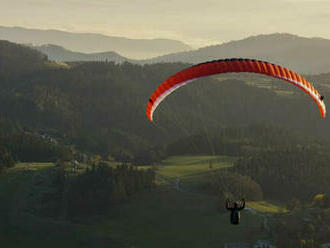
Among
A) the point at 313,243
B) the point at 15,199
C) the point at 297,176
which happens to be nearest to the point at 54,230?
the point at 15,199

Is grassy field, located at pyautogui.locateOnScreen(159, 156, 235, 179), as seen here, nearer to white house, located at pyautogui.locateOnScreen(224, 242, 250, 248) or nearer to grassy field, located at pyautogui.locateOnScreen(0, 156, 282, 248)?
grassy field, located at pyautogui.locateOnScreen(0, 156, 282, 248)

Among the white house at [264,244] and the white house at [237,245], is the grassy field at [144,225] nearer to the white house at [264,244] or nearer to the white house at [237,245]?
the white house at [237,245]

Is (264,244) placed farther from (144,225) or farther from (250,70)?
(250,70)

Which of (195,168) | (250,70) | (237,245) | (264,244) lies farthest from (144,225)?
(250,70)

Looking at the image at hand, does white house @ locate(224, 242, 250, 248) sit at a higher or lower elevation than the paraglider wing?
lower

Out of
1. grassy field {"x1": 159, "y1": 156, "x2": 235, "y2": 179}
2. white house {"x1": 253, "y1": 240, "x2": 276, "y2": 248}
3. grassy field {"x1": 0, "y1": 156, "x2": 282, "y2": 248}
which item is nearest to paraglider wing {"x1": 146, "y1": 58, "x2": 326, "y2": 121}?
white house {"x1": 253, "y1": 240, "x2": 276, "y2": 248}

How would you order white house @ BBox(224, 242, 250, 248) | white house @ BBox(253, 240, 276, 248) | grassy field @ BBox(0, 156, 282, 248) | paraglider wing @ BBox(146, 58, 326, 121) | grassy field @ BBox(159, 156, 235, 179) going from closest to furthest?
paraglider wing @ BBox(146, 58, 326, 121)
white house @ BBox(253, 240, 276, 248)
white house @ BBox(224, 242, 250, 248)
grassy field @ BBox(0, 156, 282, 248)
grassy field @ BBox(159, 156, 235, 179)

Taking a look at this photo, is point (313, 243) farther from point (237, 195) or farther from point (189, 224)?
point (237, 195)

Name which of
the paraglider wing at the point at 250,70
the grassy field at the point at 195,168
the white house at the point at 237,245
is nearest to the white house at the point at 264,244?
the white house at the point at 237,245
